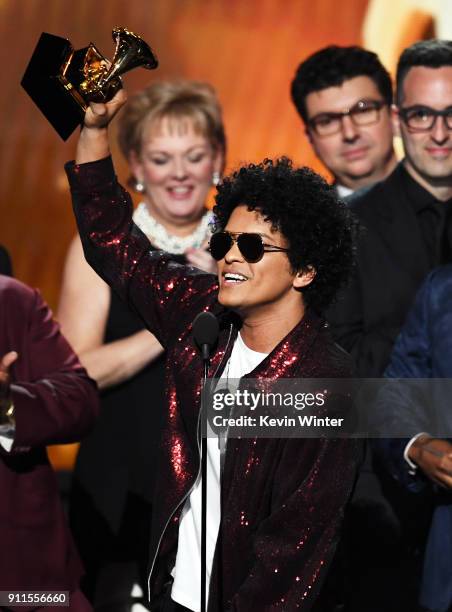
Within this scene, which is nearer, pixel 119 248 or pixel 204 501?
pixel 204 501

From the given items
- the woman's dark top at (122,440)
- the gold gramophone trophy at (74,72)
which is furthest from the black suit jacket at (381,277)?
the gold gramophone trophy at (74,72)

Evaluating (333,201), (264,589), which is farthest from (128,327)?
(264,589)

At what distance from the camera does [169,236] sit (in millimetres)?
4609

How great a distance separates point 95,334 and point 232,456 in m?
1.64

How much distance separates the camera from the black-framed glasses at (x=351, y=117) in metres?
4.63

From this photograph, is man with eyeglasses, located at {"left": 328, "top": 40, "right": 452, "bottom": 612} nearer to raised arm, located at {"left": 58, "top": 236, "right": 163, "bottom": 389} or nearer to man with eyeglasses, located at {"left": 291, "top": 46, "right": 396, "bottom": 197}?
man with eyeglasses, located at {"left": 291, "top": 46, "right": 396, "bottom": 197}

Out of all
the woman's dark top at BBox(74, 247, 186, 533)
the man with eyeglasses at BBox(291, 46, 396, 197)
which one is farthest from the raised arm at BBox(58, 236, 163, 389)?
the man with eyeglasses at BBox(291, 46, 396, 197)

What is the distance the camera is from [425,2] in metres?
5.99

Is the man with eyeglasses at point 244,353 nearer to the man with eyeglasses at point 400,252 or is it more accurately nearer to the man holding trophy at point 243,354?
the man holding trophy at point 243,354

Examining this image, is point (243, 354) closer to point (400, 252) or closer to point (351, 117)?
point (400, 252)

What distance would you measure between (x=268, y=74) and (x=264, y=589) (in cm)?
367

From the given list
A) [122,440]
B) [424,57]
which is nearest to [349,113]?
[424,57]

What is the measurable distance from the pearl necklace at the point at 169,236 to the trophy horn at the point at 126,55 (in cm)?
155

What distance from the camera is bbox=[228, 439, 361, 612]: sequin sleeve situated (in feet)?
9.43
